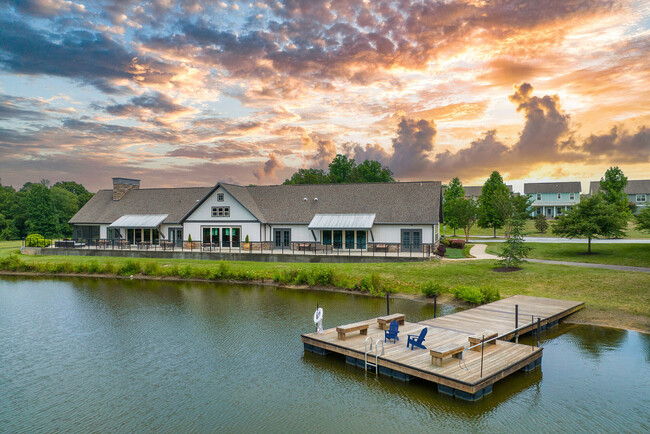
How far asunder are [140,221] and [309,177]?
A: 37597mm

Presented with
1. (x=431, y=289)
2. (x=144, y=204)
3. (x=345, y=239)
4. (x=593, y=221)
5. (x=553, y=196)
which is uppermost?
(x=553, y=196)

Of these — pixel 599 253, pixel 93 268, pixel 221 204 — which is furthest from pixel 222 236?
pixel 599 253

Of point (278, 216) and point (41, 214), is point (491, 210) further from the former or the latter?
point (41, 214)

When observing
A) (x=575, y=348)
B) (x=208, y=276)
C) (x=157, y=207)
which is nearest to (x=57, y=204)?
(x=157, y=207)

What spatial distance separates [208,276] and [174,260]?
789 cm

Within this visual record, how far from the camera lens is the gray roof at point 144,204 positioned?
45344mm

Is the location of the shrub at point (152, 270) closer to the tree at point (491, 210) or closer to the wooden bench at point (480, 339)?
the wooden bench at point (480, 339)

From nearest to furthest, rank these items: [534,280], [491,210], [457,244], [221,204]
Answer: [534,280] < [221,204] < [457,244] < [491,210]

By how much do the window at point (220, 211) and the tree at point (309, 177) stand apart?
36.5 meters

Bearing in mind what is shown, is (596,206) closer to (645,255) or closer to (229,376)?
(645,255)

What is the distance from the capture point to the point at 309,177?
7762 cm

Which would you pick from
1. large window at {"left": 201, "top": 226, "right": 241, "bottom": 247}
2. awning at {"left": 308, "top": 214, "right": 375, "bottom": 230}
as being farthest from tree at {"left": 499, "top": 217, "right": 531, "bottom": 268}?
large window at {"left": 201, "top": 226, "right": 241, "bottom": 247}

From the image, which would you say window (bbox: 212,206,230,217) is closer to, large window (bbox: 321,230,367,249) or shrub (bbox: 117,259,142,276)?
large window (bbox: 321,230,367,249)

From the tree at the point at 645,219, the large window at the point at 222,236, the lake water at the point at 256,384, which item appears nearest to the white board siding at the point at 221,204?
the large window at the point at 222,236
